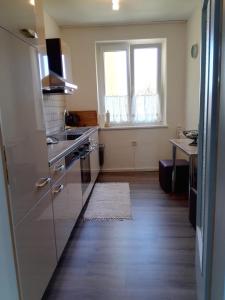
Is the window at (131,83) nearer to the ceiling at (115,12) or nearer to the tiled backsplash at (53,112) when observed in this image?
the ceiling at (115,12)

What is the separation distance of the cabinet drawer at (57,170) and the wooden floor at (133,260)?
75 centimetres

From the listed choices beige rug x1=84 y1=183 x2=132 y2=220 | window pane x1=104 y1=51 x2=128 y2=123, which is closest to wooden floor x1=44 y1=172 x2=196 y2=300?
beige rug x1=84 y1=183 x2=132 y2=220

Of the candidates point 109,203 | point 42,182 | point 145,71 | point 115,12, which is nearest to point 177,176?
point 109,203

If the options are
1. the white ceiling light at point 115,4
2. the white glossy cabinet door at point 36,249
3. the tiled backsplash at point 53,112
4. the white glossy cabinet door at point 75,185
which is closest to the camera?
the white glossy cabinet door at point 36,249

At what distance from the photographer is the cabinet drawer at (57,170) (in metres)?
1.79

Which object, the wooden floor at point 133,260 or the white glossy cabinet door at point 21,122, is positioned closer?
the white glossy cabinet door at point 21,122

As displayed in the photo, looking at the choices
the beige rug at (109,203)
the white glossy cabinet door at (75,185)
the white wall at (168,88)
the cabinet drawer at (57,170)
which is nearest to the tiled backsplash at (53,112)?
the white wall at (168,88)

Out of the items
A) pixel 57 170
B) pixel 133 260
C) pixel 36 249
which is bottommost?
pixel 133 260

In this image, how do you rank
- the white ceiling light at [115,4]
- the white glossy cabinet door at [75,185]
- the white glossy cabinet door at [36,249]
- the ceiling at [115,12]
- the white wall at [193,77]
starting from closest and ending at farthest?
the white glossy cabinet door at [36,249], the white glossy cabinet door at [75,185], the white ceiling light at [115,4], the ceiling at [115,12], the white wall at [193,77]

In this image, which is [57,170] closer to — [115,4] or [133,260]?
[133,260]

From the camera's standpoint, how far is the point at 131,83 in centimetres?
451

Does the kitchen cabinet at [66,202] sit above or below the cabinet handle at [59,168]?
below

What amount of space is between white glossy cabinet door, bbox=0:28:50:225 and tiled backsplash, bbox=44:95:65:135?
183cm

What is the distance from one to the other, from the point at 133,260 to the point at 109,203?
1.16 metres
